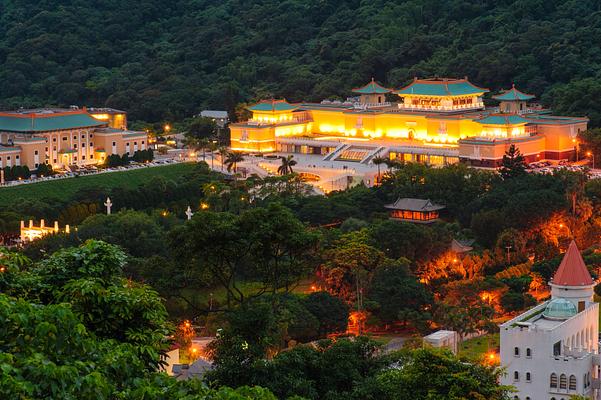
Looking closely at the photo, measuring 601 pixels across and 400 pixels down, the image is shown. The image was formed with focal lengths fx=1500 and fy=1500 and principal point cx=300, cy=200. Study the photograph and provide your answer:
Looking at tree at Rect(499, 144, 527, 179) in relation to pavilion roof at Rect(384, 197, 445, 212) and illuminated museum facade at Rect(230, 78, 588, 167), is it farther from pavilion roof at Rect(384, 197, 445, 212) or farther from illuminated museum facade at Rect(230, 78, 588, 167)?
pavilion roof at Rect(384, 197, 445, 212)

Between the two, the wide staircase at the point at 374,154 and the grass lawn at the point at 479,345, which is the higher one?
the wide staircase at the point at 374,154

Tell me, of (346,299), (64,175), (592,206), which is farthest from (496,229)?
(64,175)

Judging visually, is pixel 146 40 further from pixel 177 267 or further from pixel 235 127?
pixel 177 267

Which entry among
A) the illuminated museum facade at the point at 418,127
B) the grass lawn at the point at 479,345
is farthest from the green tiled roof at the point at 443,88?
the grass lawn at the point at 479,345

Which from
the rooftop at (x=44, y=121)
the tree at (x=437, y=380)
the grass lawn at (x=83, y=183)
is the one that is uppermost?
the rooftop at (x=44, y=121)

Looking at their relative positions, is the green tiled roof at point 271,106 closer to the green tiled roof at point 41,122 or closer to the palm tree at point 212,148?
the palm tree at point 212,148

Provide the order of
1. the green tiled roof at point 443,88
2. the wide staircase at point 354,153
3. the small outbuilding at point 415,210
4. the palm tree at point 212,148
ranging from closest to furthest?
the small outbuilding at point 415,210, the wide staircase at point 354,153, the palm tree at point 212,148, the green tiled roof at point 443,88

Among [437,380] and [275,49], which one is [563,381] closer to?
[437,380]
